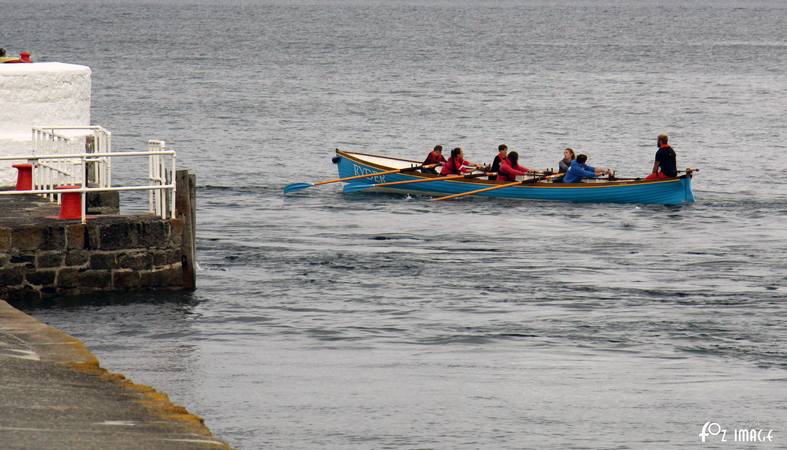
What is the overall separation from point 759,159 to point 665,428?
35.9 metres

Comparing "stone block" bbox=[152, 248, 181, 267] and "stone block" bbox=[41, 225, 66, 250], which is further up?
"stone block" bbox=[41, 225, 66, 250]

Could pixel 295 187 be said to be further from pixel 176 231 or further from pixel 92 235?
pixel 92 235

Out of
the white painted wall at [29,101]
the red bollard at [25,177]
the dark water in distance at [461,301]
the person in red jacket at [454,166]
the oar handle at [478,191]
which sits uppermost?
the white painted wall at [29,101]

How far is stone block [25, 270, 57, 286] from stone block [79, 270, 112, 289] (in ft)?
1.31

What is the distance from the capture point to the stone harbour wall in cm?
1961

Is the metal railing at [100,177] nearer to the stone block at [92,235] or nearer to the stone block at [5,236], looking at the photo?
the stone block at [92,235]

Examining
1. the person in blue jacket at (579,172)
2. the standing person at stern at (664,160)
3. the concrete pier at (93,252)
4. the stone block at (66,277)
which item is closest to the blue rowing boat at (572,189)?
the person in blue jacket at (579,172)

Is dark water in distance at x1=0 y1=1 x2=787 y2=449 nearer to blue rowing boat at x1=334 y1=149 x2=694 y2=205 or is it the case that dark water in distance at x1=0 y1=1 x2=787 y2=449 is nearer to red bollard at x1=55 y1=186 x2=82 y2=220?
blue rowing boat at x1=334 y1=149 x2=694 y2=205

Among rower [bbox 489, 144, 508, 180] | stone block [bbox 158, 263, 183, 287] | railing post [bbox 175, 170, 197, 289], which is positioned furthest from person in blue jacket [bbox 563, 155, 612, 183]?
stone block [bbox 158, 263, 183, 287]

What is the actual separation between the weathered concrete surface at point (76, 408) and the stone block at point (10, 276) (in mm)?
5603

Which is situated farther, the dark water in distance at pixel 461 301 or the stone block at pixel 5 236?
the stone block at pixel 5 236

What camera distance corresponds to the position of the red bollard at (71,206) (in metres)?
20.0

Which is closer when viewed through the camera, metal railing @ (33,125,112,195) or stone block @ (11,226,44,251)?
stone block @ (11,226,44,251)

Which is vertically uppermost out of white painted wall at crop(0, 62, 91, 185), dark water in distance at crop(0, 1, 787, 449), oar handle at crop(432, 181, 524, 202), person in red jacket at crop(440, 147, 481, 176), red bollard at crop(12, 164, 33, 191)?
white painted wall at crop(0, 62, 91, 185)
